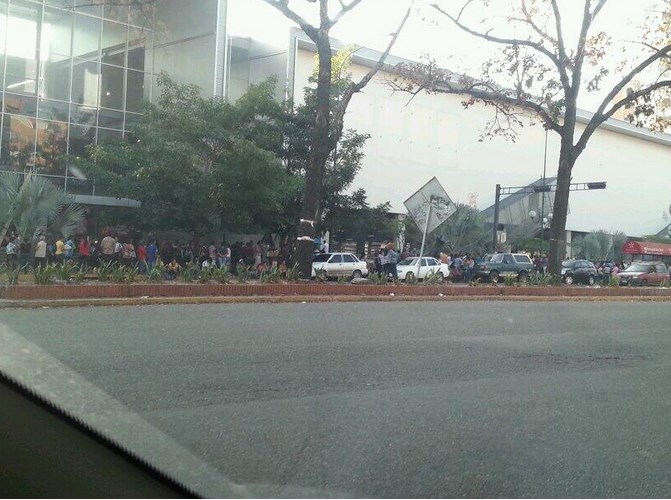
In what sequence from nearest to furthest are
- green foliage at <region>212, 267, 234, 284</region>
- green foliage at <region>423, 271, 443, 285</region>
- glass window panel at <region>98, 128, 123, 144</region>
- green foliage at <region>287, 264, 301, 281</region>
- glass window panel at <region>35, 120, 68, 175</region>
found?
green foliage at <region>212, 267, 234, 284</region> < green foliage at <region>287, 264, 301, 281</region> < green foliage at <region>423, 271, 443, 285</region> < glass window panel at <region>35, 120, 68, 175</region> < glass window panel at <region>98, 128, 123, 144</region>

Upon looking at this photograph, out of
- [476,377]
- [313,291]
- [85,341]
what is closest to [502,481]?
[476,377]

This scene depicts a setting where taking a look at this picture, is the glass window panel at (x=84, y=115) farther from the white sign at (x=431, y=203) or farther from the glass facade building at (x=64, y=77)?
the white sign at (x=431, y=203)

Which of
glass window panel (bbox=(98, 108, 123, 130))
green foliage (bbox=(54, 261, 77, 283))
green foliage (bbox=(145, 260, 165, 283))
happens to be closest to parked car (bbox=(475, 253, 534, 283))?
glass window panel (bbox=(98, 108, 123, 130))

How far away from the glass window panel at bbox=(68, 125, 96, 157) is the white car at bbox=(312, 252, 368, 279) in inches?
417

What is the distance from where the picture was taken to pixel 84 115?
1227 inches

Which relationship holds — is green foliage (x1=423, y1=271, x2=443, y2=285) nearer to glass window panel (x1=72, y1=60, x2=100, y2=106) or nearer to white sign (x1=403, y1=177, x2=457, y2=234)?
white sign (x1=403, y1=177, x2=457, y2=234)

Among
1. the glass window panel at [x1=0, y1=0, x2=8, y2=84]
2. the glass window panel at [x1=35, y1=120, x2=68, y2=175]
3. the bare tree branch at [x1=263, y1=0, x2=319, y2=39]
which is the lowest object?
the glass window panel at [x1=35, y1=120, x2=68, y2=175]

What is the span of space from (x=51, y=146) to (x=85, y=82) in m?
3.35

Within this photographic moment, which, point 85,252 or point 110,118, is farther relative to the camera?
point 110,118

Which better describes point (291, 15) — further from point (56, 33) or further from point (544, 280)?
point (56, 33)

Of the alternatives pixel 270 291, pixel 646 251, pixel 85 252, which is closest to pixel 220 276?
pixel 270 291

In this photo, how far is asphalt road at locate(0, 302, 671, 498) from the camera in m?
5.13

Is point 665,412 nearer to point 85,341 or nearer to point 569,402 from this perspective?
point 569,402

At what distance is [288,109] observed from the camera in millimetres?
32500
